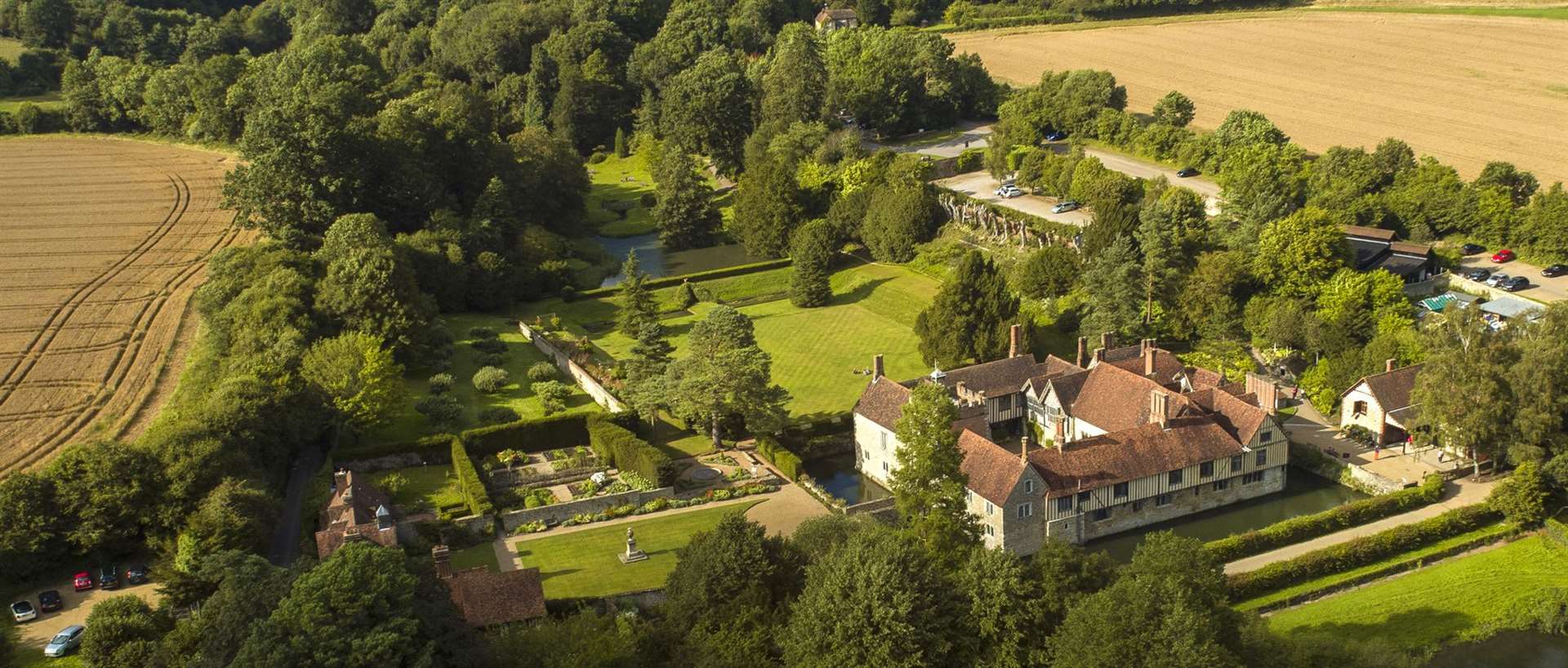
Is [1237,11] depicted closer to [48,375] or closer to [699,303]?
[699,303]

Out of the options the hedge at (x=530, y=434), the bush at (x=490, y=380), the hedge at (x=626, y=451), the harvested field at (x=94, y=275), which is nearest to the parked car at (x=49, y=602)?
the harvested field at (x=94, y=275)

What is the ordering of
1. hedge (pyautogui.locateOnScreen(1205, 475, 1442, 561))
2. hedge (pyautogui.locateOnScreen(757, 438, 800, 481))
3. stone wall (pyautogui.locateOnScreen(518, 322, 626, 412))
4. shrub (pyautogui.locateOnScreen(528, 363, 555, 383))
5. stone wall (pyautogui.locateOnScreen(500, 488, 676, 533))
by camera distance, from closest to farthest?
hedge (pyautogui.locateOnScreen(1205, 475, 1442, 561)) → stone wall (pyautogui.locateOnScreen(500, 488, 676, 533)) → hedge (pyautogui.locateOnScreen(757, 438, 800, 481)) → stone wall (pyautogui.locateOnScreen(518, 322, 626, 412)) → shrub (pyautogui.locateOnScreen(528, 363, 555, 383))

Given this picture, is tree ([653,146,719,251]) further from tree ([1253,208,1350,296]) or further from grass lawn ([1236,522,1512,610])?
grass lawn ([1236,522,1512,610])

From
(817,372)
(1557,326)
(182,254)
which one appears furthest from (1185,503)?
(182,254)

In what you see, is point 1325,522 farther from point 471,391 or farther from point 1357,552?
point 471,391

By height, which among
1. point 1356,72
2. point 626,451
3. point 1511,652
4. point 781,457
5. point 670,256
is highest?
point 1356,72

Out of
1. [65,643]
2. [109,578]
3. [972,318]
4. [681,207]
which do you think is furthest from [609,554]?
[681,207]

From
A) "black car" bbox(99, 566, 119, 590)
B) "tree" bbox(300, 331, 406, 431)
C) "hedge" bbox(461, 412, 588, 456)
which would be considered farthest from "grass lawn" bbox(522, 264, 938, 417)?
"black car" bbox(99, 566, 119, 590)
